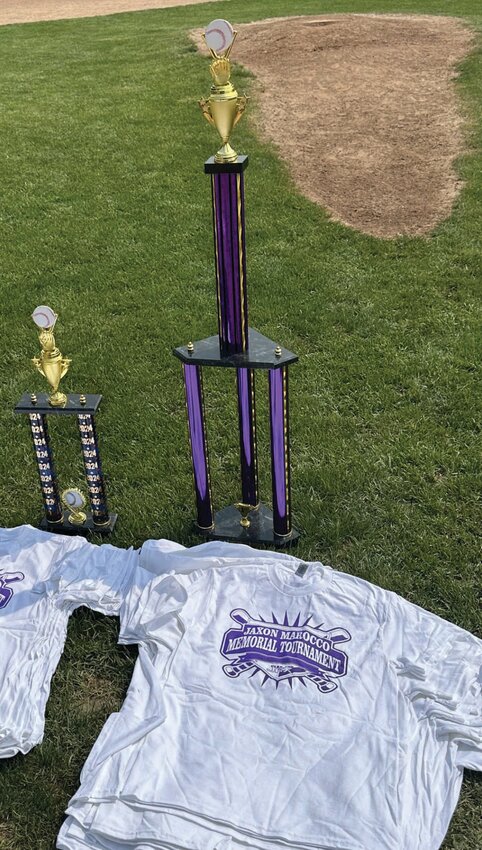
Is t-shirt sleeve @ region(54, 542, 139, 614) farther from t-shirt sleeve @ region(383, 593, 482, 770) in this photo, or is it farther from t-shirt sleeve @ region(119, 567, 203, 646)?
t-shirt sleeve @ region(383, 593, 482, 770)

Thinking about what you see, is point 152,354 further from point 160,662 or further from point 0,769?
point 0,769

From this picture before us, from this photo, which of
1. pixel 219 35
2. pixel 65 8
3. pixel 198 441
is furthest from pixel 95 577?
pixel 65 8

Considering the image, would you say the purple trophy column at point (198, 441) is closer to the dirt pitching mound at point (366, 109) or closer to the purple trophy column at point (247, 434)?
the purple trophy column at point (247, 434)

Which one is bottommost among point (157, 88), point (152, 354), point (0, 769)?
point (0, 769)

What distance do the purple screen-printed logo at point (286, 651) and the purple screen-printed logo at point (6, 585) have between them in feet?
3.28

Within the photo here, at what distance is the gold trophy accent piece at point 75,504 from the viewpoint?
11.8 feet

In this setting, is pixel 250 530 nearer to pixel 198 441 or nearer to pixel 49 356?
pixel 198 441

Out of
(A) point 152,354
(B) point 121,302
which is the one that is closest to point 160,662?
(A) point 152,354

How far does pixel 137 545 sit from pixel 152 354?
1864 mm

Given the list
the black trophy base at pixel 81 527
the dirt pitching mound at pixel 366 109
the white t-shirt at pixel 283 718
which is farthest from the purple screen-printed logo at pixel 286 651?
the dirt pitching mound at pixel 366 109

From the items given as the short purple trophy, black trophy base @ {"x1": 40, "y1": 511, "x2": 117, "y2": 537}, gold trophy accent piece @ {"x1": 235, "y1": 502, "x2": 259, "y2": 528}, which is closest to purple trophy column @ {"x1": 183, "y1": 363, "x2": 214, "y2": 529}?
the short purple trophy

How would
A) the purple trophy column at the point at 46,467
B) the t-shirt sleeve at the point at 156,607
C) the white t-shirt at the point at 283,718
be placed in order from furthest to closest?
the purple trophy column at the point at 46,467, the t-shirt sleeve at the point at 156,607, the white t-shirt at the point at 283,718

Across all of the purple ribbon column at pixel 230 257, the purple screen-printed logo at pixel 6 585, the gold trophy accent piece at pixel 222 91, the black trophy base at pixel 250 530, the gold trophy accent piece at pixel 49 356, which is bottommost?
the black trophy base at pixel 250 530

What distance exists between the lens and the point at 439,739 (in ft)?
8.74
